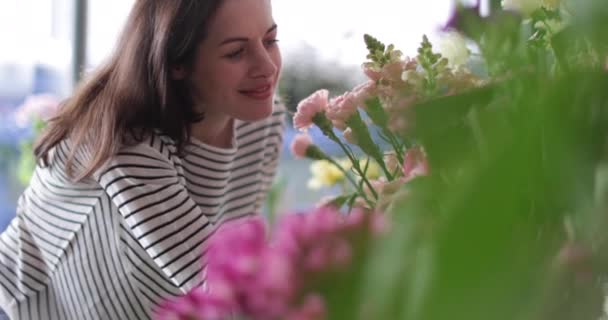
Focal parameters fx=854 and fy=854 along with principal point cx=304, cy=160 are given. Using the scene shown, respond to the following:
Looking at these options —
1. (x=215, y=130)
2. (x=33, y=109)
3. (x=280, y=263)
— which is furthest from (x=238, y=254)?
(x=33, y=109)

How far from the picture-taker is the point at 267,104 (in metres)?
1.30

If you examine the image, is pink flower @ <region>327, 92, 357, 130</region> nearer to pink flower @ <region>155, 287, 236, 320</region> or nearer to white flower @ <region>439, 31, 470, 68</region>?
white flower @ <region>439, 31, 470, 68</region>

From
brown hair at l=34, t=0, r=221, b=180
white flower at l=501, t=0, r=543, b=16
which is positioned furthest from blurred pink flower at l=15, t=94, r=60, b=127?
white flower at l=501, t=0, r=543, b=16

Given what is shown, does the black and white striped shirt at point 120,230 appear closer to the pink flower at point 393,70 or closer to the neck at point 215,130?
the neck at point 215,130

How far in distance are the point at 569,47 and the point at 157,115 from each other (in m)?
0.88

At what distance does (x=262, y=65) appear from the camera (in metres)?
1.26

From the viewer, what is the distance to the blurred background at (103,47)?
232 cm

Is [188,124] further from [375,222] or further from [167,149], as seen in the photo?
[375,222]

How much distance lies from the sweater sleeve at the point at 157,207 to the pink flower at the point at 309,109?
372mm

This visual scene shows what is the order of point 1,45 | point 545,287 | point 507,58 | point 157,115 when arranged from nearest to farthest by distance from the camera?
point 545,287 < point 507,58 < point 157,115 < point 1,45

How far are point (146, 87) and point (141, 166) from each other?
0.53 ft

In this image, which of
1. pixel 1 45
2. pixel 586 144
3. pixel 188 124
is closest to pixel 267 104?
pixel 188 124

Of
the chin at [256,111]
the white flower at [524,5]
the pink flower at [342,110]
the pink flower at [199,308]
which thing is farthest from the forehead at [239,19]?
the pink flower at [199,308]

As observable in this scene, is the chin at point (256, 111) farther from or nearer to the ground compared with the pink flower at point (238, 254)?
nearer to the ground
